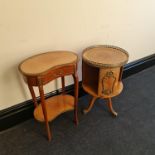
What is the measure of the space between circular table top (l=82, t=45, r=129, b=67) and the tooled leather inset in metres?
0.09

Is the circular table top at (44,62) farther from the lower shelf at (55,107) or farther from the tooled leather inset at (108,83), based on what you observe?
the lower shelf at (55,107)

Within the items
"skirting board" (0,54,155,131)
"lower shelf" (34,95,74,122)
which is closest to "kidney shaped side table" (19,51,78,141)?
"lower shelf" (34,95,74,122)

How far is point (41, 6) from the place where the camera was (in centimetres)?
135

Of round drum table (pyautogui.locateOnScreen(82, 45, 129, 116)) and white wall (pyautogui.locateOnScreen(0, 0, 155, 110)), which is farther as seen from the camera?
round drum table (pyautogui.locateOnScreen(82, 45, 129, 116))

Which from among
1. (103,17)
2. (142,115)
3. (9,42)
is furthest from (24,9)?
(142,115)

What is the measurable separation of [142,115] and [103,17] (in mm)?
996

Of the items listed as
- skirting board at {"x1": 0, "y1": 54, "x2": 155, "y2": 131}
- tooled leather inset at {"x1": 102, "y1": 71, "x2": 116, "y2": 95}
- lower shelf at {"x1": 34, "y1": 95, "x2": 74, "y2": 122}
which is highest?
tooled leather inset at {"x1": 102, "y1": 71, "x2": 116, "y2": 95}

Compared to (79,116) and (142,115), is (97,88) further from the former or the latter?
(142,115)

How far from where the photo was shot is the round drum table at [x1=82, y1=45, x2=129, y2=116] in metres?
1.46

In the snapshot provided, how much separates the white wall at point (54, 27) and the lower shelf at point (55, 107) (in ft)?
0.44

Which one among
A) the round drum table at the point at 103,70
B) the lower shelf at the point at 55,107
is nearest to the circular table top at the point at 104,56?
the round drum table at the point at 103,70

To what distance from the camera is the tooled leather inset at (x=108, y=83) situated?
1503mm

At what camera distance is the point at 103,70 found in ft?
4.79

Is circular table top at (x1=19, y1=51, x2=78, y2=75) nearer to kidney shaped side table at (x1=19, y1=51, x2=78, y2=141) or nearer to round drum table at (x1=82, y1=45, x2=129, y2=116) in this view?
kidney shaped side table at (x1=19, y1=51, x2=78, y2=141)
